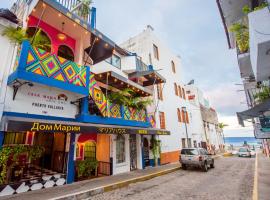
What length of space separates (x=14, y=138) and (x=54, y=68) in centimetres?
450

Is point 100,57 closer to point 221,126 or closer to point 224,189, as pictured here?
point 224,189

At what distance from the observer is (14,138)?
334 inches

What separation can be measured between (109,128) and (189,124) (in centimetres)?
1774

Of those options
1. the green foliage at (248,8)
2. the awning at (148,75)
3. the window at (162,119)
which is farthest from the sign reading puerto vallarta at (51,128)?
the window at (162,119)

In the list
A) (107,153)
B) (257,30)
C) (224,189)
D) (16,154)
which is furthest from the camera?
(107,153)

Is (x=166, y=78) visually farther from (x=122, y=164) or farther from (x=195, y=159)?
(x=122, y=164)

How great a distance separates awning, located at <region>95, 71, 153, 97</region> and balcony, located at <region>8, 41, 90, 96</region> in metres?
2.10

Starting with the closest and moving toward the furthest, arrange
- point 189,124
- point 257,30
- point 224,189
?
point 257,30 < point 224,189 < point 189,124

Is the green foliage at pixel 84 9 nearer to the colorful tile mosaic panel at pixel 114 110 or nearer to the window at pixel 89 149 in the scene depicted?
the colorful tile mosaic panel at pixel 114 110

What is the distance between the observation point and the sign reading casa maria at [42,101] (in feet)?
22.9

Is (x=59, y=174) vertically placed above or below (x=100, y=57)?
below

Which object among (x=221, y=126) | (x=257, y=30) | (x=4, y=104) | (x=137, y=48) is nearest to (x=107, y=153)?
(x=4, y=104)

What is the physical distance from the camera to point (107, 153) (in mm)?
11359


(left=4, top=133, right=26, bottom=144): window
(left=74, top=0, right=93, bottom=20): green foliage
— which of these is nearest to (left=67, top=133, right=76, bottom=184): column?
(left=4, top=133, right=26, bottom=144): window
